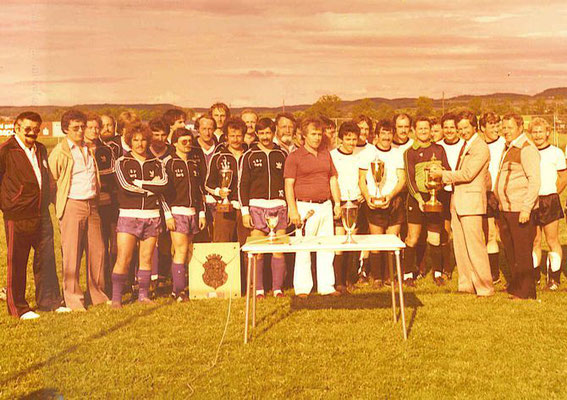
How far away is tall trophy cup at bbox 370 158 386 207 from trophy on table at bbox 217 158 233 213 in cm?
148

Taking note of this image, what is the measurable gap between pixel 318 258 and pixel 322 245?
180 cm

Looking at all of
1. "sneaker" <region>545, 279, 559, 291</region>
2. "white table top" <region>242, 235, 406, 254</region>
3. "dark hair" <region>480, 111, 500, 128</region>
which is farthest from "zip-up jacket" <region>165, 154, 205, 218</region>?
"sneaker" <region>545, 279, 559, 291</region>

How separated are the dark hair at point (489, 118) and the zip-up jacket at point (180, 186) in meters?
3.45

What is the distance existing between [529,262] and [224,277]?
3.20 meters

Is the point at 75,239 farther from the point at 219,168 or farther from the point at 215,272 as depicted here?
the point at 219,168

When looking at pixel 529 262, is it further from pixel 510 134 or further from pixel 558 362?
pixel 558 362

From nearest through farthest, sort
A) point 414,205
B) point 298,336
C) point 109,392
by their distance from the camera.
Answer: point 109,392 → point 298,336 → point 414,205

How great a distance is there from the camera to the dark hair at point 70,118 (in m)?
7.20

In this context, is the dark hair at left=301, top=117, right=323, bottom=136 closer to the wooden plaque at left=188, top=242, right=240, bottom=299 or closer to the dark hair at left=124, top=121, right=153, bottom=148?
the wooden plaque at left=188, top=242, right=240, bottom=299

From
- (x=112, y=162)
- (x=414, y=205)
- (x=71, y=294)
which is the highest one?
(x=112, y=162)

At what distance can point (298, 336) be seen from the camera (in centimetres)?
620

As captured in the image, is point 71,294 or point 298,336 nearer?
point 298,336

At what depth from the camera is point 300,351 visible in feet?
18.9

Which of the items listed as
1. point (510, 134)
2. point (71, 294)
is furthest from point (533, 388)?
point (71, 294)
